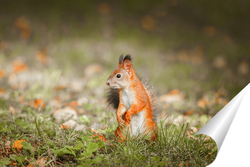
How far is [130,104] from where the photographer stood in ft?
5.48

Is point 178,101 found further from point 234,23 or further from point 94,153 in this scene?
point 234,23

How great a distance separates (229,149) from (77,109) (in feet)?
5.62

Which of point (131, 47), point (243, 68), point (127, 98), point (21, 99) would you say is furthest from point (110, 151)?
point (243, 68)

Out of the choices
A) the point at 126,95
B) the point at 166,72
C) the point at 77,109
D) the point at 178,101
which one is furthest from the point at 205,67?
the point at 126,95

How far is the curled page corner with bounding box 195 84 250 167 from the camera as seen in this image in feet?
4.41

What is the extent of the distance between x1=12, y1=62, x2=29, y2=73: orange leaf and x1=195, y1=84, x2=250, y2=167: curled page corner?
2811 mm

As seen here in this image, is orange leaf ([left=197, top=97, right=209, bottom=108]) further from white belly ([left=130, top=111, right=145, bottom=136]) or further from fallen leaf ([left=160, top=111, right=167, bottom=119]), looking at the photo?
white belly ([left=130, top=111, right=145, bottom=136])

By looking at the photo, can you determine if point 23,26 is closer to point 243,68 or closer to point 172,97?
point 172,97

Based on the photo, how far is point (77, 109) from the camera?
8.97ft

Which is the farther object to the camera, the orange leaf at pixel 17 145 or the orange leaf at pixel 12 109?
the orange leaf at pixel 12 109

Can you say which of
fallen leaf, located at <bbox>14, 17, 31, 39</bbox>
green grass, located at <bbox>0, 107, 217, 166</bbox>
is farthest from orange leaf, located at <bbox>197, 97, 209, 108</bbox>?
fallen leaf, located at <bbox>14, 17, 31, 39</bbox>

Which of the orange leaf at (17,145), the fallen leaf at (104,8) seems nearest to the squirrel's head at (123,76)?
the orange leaf at (17,145)

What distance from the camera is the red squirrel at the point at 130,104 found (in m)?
1.63

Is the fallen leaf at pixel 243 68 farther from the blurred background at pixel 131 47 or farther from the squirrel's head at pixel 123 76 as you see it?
the squirrel's head at pixel 123 76
